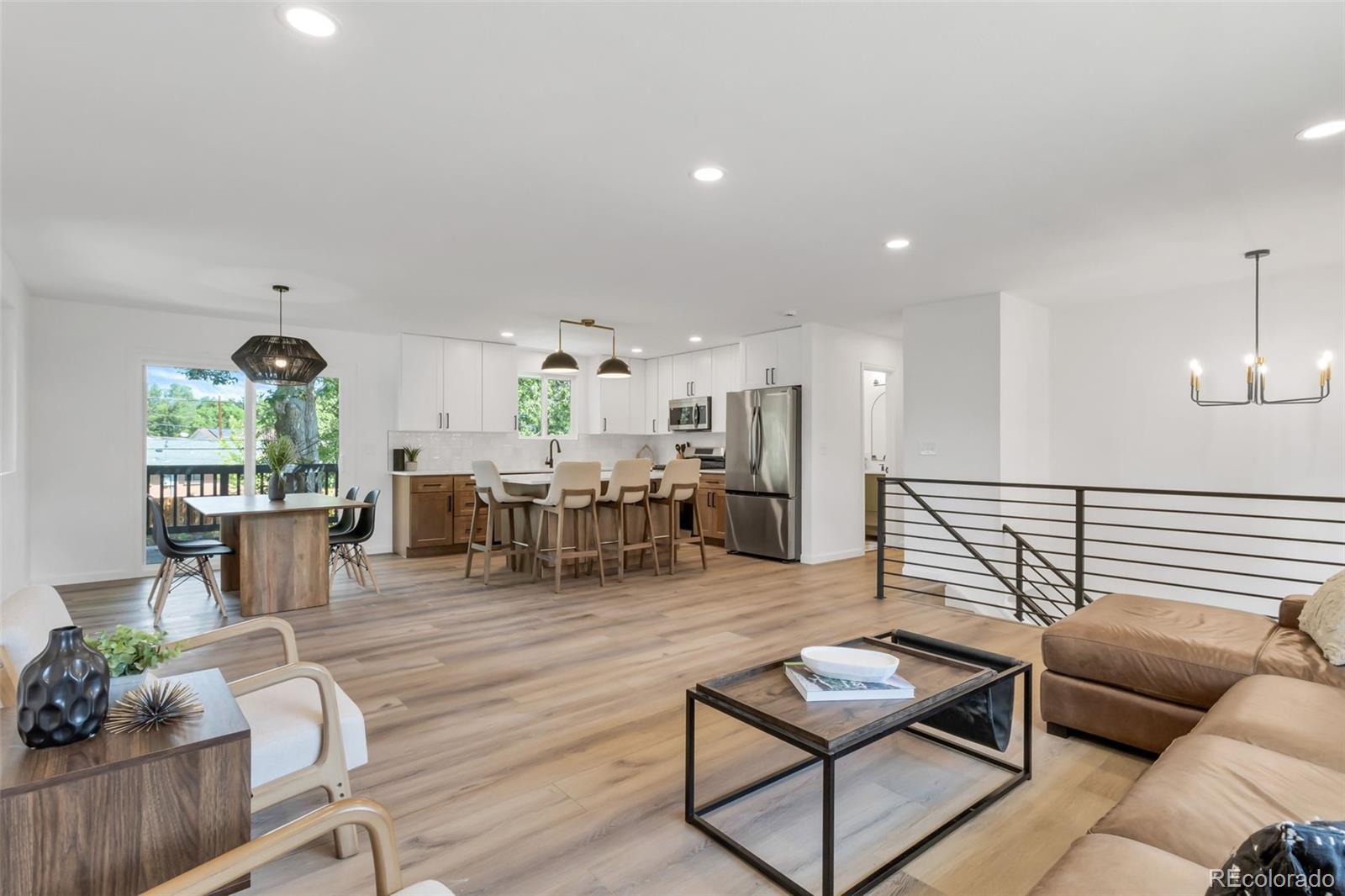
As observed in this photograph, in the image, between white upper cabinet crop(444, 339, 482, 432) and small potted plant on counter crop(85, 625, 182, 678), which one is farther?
white upper cabinet crop(444, 339, 482, 432)

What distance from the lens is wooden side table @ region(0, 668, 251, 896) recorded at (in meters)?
1.13

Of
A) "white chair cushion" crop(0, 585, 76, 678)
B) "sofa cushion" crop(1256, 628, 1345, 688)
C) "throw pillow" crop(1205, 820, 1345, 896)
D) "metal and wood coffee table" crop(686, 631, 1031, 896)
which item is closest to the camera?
"throw pillow" crop(1205, 820, 1345, 896)

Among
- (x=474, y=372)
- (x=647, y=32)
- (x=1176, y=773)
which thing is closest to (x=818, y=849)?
(x=1176, y=773)

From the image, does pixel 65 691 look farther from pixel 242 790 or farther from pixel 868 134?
pixel 868 134

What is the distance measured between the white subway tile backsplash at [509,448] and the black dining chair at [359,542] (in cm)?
198

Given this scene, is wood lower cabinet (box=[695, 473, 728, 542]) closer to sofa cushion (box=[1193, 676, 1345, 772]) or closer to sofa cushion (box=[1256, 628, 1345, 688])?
sofa cushion (box=[1256, 628, 1345, 688])

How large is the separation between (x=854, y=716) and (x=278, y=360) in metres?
4.78

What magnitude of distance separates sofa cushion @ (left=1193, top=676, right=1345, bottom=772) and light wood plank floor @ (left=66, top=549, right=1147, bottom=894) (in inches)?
22.0

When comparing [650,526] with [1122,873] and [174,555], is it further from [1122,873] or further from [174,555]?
[1122,873]

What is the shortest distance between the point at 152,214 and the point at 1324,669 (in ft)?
17.9

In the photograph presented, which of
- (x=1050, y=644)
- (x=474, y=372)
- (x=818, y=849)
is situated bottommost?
(x=818, y=849)

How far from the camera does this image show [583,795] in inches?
88.5

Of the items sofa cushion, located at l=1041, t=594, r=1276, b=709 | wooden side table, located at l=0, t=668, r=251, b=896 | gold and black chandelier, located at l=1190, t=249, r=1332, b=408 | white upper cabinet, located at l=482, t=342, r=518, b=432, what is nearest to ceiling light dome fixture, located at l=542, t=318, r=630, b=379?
white upper cabinet, located at l=482, t=342, r=518, b=432

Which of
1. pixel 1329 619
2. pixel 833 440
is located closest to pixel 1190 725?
pixel 1329 619
